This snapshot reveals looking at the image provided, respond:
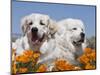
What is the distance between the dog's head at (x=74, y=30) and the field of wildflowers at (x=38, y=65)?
0.15 m

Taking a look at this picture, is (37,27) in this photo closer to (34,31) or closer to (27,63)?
(34,31)

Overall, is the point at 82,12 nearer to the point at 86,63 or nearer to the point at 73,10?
the point at 73,10

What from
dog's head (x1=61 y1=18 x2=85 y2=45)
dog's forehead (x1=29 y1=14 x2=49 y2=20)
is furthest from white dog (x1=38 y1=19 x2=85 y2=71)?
dog's forehead (x1=29 y1=14 x2=49 y2=20)

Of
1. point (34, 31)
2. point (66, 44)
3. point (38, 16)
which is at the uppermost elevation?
point (38, 16)

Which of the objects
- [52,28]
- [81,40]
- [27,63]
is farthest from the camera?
[81,40]

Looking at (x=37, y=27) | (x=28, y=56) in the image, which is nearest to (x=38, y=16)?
(x=37, y=27)

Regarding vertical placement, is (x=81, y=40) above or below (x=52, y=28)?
below

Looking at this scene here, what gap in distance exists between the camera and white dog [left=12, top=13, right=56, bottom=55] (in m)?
2.26

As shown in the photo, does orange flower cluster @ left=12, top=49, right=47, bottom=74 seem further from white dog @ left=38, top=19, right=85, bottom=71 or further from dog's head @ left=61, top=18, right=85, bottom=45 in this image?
dog's head @ left=61, top=18, right=85, bottom=45

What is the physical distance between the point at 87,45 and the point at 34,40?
60 centimetres

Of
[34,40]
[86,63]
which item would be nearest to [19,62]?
[34,40]

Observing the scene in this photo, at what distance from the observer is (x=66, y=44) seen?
2424 mm

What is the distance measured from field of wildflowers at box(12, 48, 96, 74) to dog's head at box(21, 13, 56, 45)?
149 millimetres

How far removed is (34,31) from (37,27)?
0.05 meters
